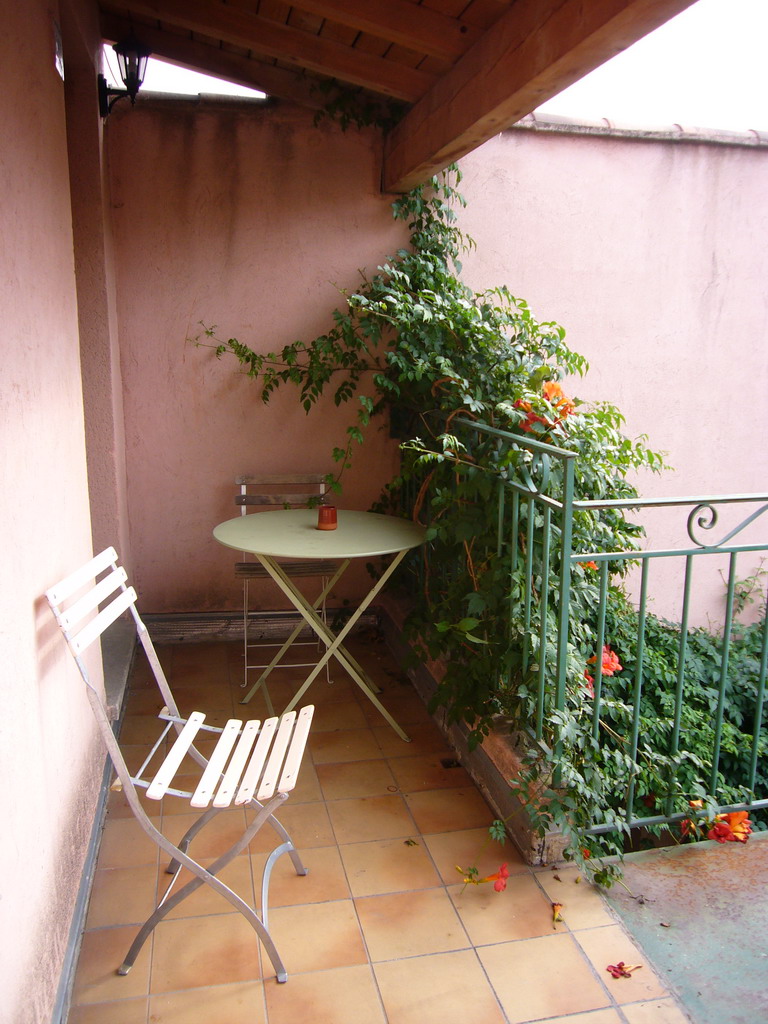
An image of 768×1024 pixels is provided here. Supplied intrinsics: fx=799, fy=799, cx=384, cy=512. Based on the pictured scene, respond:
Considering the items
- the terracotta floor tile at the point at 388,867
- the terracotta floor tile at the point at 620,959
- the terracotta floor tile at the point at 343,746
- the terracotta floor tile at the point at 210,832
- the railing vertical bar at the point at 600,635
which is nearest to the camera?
the terracotta floor tile at the point at 620,959

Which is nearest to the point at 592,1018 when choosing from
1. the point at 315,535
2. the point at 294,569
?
the point at 315,535

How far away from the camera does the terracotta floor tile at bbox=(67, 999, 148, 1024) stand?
201 cm

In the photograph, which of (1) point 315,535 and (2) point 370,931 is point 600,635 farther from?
(1) point 315,535

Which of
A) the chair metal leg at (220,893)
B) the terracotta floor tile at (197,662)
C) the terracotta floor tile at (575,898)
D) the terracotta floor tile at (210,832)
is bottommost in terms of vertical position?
the terracotta floor tile at (575,898)

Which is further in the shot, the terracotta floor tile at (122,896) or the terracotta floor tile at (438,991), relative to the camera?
the terracotta floor tile at (122,896)

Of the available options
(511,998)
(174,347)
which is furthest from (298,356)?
(511,998)

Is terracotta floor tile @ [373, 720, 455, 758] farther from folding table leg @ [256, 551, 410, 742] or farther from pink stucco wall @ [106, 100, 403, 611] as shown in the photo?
pink stucco wall @ [106, 100, 403, 611]

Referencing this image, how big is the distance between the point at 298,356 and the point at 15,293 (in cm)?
250

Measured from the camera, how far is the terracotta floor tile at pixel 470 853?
2.63 metres

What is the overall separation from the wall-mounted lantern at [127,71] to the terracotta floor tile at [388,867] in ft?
11.1

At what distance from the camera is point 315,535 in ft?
11.4

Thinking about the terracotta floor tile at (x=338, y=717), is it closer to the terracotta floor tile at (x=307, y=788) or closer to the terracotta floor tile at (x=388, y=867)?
the terracotta floor tile at (x=307, y=788)

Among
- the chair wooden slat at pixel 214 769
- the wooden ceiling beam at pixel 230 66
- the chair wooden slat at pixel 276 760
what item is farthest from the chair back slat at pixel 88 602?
the wooden ceiling beam at pixel 230 66

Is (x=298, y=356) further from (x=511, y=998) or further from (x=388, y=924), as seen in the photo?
(x=511, y=998)
